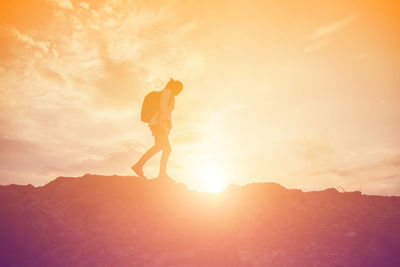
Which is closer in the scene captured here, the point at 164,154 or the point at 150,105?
the point at 150,105

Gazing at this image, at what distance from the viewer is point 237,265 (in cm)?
595

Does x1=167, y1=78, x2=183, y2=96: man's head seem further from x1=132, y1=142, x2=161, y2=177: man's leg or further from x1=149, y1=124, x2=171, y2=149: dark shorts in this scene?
x1=132, y1=142, x2=161, y2=177: man's leg

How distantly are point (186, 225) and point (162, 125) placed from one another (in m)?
2.77

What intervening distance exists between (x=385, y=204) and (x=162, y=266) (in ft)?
22.6

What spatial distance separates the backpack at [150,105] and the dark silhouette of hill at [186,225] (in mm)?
1774

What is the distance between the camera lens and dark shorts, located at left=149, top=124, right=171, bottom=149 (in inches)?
343

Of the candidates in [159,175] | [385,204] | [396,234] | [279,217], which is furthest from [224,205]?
[385,204]

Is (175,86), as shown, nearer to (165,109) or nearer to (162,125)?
(165,109)

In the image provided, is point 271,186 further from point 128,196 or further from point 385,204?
point 128,196

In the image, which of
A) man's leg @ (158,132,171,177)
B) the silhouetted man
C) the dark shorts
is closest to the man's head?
the silhouetted man

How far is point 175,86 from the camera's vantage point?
884 centimetres

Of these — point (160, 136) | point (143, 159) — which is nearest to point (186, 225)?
point (143, 159)

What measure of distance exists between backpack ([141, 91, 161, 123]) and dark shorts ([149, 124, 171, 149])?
29cm

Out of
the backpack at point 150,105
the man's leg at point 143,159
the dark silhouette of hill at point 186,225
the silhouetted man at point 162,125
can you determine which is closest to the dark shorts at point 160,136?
the silhouetted man at point 162,125
